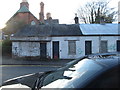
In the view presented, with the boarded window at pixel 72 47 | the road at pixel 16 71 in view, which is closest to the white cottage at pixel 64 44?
the boarded window at pixel 72 47

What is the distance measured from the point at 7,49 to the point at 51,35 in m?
7.24

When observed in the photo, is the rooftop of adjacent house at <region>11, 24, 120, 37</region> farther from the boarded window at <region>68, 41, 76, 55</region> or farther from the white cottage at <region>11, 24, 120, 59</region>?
the boarded window at <region>68, 41, 76, 55</region>

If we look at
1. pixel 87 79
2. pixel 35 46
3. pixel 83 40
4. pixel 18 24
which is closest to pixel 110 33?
pixel 83 40

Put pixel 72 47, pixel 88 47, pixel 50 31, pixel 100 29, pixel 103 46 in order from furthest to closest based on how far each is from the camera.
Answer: pixel 100 29
pixel 50 31
pixel 103 46
pixel 88 47
pixel 72 47

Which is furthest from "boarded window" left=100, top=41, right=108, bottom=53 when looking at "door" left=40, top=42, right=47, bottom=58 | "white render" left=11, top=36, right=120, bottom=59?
"door" left=40, top=42, right=47, bottom=58

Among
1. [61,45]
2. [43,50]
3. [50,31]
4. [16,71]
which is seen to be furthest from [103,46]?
[16,71]

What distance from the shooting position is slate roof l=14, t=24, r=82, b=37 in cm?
2222

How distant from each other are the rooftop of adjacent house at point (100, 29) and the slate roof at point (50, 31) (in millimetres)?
964

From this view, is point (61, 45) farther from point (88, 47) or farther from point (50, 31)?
point (88, 47)

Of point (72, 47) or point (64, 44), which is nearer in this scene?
point (64, 44)

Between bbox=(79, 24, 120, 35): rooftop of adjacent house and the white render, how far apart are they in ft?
2.14

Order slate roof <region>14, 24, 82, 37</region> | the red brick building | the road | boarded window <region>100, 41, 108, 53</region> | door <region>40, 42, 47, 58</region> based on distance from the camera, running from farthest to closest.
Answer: the red brick building → slate roof <region>14, 24, 82, 37</region> → boarded window <region>100, 41, 108, 53</region> → door <region>40, 42, 47, 58</region> → the road

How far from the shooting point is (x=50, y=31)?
76.6 ft

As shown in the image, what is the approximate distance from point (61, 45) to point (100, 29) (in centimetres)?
641
